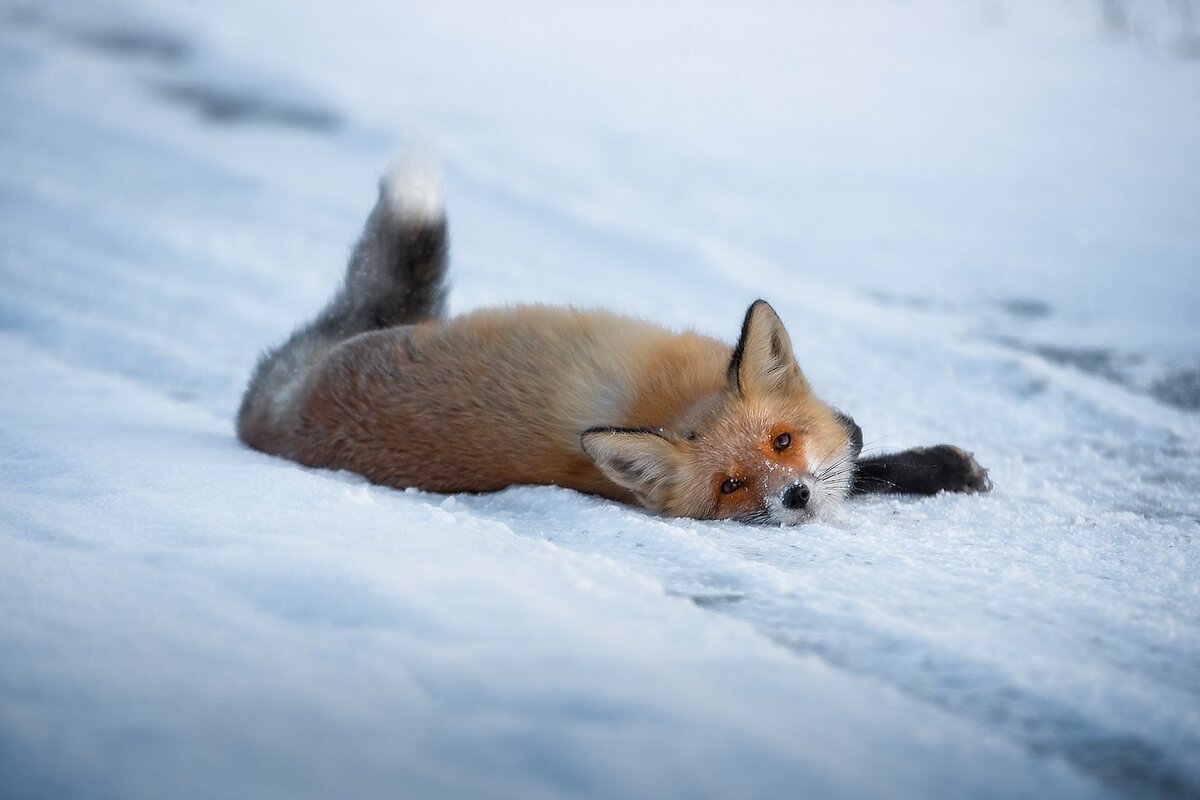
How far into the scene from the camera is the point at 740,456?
2799mm

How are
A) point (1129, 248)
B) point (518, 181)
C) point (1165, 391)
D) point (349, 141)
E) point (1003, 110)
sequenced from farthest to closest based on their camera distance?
1. point (1003, 110)
2. point (349, 141)
3. point (518, 181)
4. point (1129, 248)
5. point (1165, 391)

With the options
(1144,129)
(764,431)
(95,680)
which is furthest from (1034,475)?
(1144,129)

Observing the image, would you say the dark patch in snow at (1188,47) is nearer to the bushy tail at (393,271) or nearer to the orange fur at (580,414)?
the orange fur at (580,414)

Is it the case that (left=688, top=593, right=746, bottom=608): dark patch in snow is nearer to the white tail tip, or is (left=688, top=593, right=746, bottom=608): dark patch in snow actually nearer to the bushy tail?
the bushy tail

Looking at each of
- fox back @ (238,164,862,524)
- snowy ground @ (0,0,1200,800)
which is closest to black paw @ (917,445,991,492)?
snowy ground @ (0,0,1200,800)

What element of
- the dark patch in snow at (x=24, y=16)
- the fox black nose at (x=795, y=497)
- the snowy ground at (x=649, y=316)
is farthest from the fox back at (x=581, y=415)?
the dark patch in snow at (x=24, y=16)

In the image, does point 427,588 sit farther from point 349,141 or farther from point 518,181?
point 349,141

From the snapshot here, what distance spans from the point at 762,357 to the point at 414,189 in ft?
5.97

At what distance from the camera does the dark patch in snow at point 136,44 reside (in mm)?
8945

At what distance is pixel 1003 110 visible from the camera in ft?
28.0

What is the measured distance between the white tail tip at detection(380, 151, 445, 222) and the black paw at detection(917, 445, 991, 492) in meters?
2.25

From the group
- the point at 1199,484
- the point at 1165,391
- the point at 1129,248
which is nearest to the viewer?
the point at 1199,484

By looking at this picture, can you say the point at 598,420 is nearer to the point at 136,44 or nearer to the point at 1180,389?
the point at 1180,389

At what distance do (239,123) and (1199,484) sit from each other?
7852 mm
